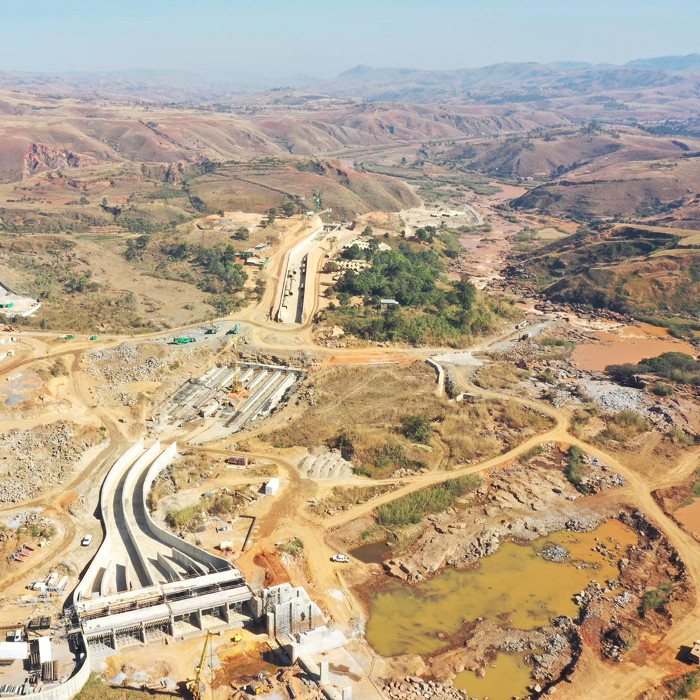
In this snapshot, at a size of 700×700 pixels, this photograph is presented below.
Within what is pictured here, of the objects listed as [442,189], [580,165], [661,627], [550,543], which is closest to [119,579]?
[550,543]

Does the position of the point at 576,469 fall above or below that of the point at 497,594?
above

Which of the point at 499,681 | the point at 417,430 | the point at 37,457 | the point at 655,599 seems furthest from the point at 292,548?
the point at 655,599

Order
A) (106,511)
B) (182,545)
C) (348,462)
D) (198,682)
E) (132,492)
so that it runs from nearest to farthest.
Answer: (198,682), (182,545), (106,511), (132,492), (348,462)

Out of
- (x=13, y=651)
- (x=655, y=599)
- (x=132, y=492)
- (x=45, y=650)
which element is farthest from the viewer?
(x=132, y=492)

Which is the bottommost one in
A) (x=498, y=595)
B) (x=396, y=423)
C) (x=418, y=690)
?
(x=498, y=595)

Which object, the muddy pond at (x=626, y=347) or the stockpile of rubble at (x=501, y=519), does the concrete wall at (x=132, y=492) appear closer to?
the stockpile of rubble at (x=501, y=519)

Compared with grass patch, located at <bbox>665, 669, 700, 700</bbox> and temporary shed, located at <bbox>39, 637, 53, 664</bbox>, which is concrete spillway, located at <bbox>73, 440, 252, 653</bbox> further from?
grass patch, located at <bbox>665, 669, 700, 700</bbox>

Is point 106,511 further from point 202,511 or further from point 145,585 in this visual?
point 145,585

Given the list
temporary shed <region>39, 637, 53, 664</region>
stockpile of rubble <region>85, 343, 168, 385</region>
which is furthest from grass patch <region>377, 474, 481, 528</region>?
stockpile of rubble <region>85, 343, 168, 385</region>

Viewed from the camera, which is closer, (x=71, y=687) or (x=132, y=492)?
(x=71, y=687)
